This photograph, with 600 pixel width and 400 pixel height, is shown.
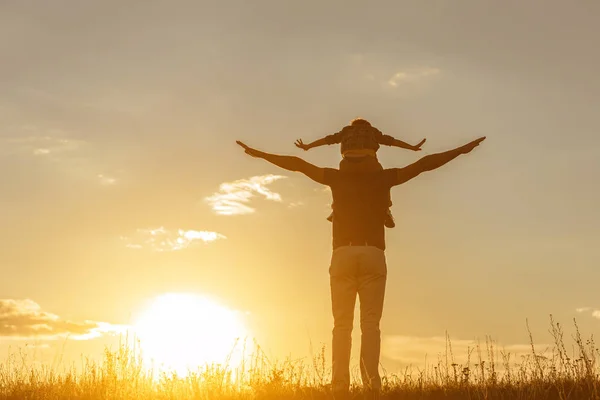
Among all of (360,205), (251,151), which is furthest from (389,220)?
(251,151)

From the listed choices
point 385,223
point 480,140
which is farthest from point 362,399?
point 480,140

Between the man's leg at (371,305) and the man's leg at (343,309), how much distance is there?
134 mm

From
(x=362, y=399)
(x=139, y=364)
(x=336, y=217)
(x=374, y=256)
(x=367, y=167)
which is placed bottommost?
(x=362, y=399)

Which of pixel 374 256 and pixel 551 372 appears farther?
pixel 551 372

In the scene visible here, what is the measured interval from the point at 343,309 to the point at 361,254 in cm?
78

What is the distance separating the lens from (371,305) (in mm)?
9133

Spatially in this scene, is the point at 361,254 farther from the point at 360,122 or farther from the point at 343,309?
the point at 360,122

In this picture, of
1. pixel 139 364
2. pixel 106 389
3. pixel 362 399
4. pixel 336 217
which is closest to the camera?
pixel 362 399

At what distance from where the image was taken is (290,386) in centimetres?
981

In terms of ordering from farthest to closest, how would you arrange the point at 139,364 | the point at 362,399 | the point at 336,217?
1. the point at 139,364
2. the point at 336,217
3. the point at 362,399

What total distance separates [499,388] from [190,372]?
15.4 ft

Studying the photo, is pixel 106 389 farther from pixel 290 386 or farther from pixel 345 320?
pixel 345 320

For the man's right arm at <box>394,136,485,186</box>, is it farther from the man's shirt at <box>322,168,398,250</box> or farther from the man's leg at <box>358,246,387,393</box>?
the man's leg at <box>358,246,387,393</box>

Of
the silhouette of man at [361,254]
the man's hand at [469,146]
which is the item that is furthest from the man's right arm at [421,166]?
the man's hand at [469,146]
